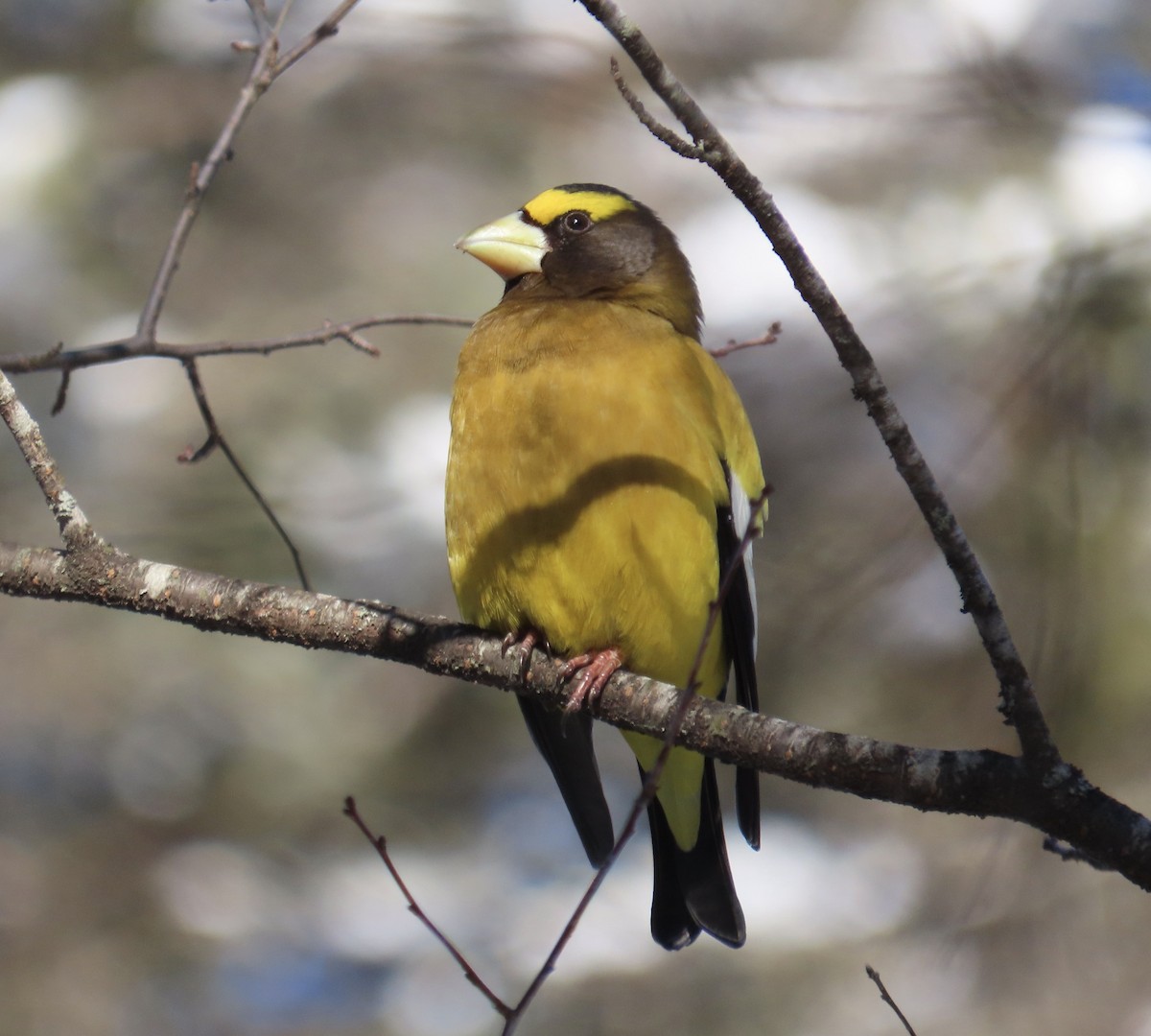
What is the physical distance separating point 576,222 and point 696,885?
6.76 ft

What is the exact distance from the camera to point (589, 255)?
4.09m

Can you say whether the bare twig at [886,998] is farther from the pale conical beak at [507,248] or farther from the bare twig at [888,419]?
the pale conical beak at [507,248]

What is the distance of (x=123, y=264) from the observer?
336 inches

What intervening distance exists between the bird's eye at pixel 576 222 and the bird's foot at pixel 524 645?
138 cm

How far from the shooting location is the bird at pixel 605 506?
3.36 meters

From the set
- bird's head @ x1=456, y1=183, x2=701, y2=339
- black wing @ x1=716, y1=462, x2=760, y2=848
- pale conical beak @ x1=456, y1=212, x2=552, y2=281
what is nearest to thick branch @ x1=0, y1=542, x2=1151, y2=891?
black wing @ x1=716, y1=462, x2=760, y2=848

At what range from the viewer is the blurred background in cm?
598

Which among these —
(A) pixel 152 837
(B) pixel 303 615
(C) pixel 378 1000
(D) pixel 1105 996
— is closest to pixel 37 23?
(A) pixel 152 837

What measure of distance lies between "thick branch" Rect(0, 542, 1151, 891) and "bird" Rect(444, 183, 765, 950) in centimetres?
20

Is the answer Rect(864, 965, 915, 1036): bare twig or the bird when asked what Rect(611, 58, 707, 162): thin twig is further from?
Rect(864, 965, 915, 1036): bare twig

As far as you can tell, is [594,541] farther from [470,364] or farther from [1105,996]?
[1105,996]

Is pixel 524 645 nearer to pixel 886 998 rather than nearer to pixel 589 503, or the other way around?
pixel 589 503

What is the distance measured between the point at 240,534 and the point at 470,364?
3.66 meters

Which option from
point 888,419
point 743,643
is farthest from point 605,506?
point 888,419
